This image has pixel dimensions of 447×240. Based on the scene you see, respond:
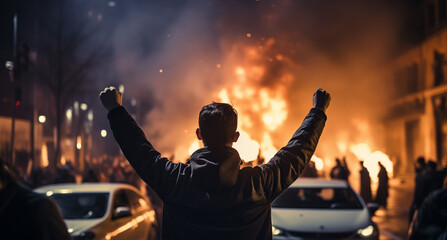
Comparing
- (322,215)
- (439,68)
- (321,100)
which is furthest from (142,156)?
(439,68)

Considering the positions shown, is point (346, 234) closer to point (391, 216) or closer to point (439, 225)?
point (439, 225)

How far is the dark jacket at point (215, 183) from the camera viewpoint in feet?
6.96

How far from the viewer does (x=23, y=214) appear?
175 cm

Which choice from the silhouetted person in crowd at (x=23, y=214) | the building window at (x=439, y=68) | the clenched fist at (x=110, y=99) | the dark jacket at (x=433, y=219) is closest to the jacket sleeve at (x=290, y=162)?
the dark jacket at (x=433, y=219)

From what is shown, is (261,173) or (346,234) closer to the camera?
(261,173)

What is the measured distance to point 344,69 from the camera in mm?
38594

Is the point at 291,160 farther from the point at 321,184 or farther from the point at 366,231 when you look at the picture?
the point at 321,184

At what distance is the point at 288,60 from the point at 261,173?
2607cm

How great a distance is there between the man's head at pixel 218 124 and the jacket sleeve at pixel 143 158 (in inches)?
7.7

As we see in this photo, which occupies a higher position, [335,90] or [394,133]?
[335,90]

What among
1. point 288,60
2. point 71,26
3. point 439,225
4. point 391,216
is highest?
point 71,26

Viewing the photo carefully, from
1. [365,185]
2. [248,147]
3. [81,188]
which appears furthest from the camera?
[248,147]

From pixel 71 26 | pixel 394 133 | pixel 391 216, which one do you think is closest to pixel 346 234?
pixel 391 216

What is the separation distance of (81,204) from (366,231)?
170 inches
